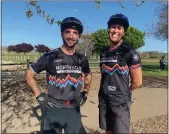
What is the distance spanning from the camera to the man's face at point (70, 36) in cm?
379

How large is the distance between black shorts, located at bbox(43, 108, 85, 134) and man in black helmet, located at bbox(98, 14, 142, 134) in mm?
550

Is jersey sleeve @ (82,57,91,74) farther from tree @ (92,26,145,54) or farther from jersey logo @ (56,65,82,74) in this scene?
tree @ (92,26,145,54)

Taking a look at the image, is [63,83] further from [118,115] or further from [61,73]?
[118,115]

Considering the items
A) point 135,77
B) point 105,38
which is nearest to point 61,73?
point 135,77

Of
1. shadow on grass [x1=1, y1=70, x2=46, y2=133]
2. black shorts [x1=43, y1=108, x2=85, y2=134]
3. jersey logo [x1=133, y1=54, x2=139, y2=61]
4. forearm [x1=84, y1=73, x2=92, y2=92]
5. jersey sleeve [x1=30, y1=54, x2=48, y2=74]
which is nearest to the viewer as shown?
black shorts [x1=43, y1=108, x2=85, y2=134]

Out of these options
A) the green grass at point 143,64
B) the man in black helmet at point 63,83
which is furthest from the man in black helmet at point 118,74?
the green grass at point 143,64

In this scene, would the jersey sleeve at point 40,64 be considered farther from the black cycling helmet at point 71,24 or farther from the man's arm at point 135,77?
the man's arm at point 135,77

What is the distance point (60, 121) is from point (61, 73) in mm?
607

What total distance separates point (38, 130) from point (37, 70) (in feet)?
8.80

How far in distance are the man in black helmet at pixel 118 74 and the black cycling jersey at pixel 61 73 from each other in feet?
1.43

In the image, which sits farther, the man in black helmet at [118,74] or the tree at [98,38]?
the tree at [98,38]

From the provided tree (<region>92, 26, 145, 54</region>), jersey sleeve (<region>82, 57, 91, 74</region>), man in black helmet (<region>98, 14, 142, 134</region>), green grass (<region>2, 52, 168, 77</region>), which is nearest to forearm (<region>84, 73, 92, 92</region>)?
jersey sleeve (<region>82, 57, 91, 74</region>)

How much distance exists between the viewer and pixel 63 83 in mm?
3664

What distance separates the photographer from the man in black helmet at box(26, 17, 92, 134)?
3.65m
